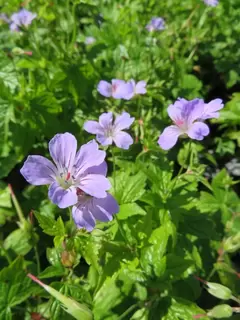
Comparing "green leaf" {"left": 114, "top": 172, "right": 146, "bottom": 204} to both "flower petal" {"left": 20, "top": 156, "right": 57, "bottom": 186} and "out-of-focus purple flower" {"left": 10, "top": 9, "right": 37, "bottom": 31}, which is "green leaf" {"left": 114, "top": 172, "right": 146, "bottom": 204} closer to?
"flower petal" {"left": 20, "top": 156, "right": 57, "bottom": 186}

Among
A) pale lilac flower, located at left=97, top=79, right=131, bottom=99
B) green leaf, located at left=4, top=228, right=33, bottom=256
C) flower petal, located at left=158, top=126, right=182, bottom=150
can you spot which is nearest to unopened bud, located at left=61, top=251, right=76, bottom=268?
green leaf, located at left=4, top=228, right=33, bottom=256

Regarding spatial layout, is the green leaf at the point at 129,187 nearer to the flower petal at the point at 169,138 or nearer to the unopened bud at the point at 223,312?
the flower petal at the point at 169,138

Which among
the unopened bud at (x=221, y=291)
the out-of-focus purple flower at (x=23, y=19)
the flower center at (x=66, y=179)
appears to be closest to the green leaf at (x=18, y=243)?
the flower center at (x=66, y=179)

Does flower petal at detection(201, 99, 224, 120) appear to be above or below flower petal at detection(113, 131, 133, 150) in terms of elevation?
above

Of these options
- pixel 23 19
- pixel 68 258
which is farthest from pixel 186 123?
pixel 23 19

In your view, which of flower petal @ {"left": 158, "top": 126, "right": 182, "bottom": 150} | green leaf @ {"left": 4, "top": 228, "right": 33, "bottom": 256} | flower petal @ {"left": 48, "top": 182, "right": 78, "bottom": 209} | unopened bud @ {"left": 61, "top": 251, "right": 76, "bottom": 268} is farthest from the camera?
green leaf @ {"left": 4, "top": 228, "right": 33, "bottom": 256}

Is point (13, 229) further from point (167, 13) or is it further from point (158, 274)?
A: point (167, 13)

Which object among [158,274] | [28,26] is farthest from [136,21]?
[158,274]
